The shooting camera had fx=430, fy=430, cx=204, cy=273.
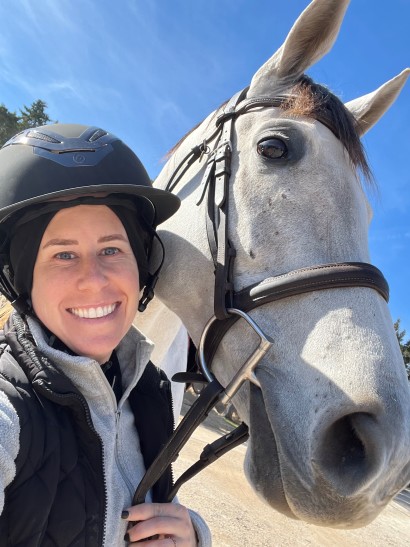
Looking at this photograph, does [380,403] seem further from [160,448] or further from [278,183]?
[278,183]

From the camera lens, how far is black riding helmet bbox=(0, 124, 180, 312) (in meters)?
1.90

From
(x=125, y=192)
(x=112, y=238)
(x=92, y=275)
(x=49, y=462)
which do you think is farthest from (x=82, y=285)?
→ (x=49, y=462)

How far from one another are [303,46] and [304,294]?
4.65 ft

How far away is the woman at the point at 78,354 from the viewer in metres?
1.30

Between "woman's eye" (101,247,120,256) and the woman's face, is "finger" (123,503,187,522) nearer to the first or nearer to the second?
the woman's face

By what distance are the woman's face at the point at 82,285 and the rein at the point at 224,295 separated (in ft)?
1.31

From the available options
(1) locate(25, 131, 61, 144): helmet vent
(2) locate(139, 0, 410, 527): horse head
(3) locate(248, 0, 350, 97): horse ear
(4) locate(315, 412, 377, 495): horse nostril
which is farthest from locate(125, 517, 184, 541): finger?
(3) locate(248, 0, 350, 97): horse ear

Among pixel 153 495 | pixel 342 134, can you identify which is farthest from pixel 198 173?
pixel 153 495

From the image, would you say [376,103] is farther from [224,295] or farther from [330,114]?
[224,295]

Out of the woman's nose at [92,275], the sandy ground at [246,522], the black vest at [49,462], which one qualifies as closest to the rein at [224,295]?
the black vest at [49,462]

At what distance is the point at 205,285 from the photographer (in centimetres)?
209

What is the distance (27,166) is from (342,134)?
5.07 feet

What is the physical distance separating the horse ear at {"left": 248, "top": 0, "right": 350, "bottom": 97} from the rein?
0.62 ft

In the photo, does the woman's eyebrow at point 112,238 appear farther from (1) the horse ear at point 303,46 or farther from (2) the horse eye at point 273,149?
(1) the horse ear at point 303,46
